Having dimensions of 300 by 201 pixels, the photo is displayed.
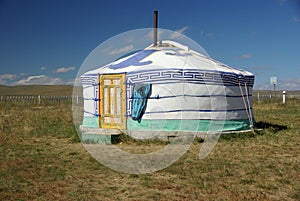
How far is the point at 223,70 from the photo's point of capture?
7.47m

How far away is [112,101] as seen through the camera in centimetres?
755

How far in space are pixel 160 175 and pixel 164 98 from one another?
2.70 meters

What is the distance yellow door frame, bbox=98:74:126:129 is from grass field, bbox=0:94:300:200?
0.70 metres

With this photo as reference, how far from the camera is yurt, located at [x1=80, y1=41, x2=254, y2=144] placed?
7086mm

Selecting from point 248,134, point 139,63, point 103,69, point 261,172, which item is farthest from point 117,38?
point 248,134

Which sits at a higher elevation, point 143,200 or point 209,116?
point 209,116

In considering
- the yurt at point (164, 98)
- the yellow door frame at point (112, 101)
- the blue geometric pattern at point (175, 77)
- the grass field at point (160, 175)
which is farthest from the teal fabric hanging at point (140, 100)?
the grass field at point (160, 175)

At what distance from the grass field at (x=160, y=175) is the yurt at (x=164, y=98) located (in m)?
0.46

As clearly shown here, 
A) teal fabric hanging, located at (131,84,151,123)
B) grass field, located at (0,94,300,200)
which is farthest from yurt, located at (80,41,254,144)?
grass field, located at (0,94,300,200)

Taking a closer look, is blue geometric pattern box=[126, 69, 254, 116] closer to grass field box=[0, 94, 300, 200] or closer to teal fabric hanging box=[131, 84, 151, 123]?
teal fabric hanging box=[131, 84, 151, 123]

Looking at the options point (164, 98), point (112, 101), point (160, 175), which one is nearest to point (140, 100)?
point (164, 98)

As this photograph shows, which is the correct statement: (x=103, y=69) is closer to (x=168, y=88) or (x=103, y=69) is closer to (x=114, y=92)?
(x=114, y=92)

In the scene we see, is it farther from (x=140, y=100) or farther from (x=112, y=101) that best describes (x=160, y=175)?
(x=112, y=101)

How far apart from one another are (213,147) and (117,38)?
8.16ft
